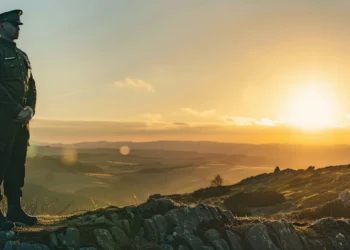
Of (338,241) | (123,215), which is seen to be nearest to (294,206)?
(338,241)

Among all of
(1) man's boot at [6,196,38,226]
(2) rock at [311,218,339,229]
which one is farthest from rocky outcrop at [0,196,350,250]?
(1) man's boot at [6,196,38,226]

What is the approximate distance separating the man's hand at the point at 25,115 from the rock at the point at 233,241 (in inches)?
212

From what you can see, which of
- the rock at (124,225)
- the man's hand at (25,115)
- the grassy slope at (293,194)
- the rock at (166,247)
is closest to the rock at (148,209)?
the rock at (124,225)

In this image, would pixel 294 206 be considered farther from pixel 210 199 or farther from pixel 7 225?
pixel 7 225

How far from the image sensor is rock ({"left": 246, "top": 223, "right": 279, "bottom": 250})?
996 cm

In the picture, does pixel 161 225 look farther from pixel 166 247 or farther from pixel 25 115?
pixel 25 115

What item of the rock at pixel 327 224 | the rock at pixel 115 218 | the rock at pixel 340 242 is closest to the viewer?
the rock at pixel 115 218

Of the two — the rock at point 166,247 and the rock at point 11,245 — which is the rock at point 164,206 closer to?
the rock at point 166,247

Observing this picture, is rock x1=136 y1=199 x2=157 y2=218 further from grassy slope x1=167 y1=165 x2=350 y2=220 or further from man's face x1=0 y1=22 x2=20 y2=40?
grassy slope x1=167 y1=165 x2=350 y2=220

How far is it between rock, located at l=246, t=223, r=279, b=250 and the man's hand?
232 inches

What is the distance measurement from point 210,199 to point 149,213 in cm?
1534

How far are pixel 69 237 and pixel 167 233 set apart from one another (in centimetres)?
223

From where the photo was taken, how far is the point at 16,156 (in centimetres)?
1030

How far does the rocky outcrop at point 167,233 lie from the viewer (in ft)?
28.6
